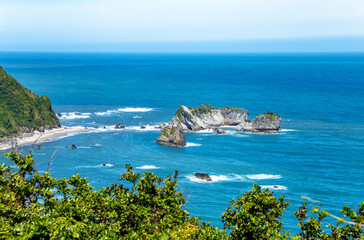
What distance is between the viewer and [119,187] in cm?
3200

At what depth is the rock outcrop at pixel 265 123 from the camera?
5380 inches

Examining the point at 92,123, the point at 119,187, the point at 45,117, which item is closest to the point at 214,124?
the point at 92,123


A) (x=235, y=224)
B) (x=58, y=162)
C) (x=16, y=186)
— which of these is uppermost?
(x=16, y=186)

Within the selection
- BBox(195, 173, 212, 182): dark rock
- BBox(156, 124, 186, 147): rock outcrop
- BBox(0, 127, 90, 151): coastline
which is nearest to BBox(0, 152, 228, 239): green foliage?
BBox(195, 173, 212, 182): dark rock

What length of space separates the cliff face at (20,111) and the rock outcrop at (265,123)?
212ft

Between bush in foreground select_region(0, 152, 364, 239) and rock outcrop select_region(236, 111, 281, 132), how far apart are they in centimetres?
11003

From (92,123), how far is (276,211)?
128 meters

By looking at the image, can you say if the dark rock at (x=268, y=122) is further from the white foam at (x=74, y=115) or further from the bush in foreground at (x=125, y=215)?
the bush in foreground at (x=125, y=215)

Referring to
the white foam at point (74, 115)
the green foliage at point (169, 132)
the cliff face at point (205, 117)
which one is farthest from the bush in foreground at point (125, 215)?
the white foam at point (74, 115)

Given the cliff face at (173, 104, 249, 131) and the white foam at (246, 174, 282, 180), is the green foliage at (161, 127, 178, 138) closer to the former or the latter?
the cliff face at (173, 104, 249, 131)

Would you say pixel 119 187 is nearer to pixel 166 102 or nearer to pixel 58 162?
pixel 58 162

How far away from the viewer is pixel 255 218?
2578 centimetres

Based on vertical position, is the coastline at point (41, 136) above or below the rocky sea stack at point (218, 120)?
below

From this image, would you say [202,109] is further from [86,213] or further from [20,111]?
[86,213]
